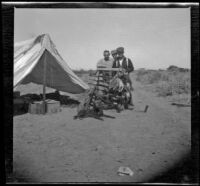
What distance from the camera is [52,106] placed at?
458cm

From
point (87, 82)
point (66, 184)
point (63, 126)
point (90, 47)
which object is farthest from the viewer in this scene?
point (87, 82)

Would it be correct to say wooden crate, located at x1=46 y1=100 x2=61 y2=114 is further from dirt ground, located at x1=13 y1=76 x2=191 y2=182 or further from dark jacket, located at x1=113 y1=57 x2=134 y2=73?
dark jacket, located at x1=113 y1=57 x2=134 y2=73

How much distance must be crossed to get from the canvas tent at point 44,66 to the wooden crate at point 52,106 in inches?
12.3

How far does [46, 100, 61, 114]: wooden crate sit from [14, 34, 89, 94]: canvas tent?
314mm

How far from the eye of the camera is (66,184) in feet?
11.2

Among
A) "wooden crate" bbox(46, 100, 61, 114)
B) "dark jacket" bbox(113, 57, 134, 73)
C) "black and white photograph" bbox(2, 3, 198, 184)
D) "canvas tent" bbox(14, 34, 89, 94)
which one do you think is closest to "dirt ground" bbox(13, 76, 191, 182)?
"black and white photograph" bbox(2, 3, 198, 184)

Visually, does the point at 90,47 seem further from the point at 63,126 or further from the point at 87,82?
the point at 63,126

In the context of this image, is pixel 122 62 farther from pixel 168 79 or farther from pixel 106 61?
pixel 168 79

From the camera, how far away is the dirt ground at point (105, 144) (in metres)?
3.44

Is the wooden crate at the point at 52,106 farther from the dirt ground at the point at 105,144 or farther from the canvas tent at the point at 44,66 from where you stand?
the dirt ground at the point at 105,144

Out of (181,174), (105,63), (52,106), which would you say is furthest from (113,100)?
(181,174)

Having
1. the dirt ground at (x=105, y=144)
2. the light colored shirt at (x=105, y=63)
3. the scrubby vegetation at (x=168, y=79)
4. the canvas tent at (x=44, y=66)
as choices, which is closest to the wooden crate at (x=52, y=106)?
the canvas tent at (x=44, y=66)
